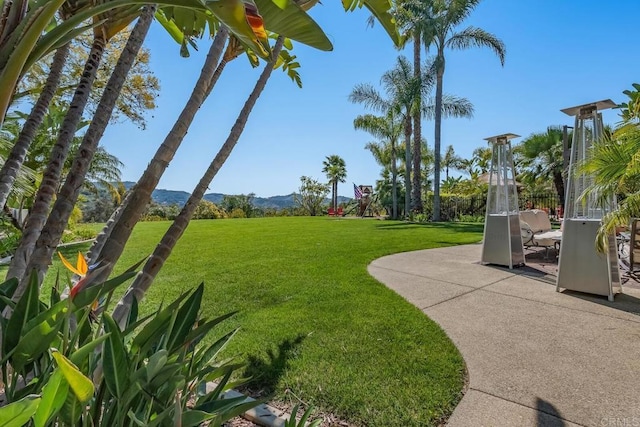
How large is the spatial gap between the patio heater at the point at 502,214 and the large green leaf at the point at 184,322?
6.23 m

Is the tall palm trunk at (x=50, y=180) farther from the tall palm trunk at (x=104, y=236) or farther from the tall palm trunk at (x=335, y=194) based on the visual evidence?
the tall palm trunk at (x=335, y=194)

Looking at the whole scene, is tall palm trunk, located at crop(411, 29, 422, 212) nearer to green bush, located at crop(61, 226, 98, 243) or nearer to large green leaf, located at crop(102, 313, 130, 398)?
green bush, located at crop(61, 226, 98, 243)

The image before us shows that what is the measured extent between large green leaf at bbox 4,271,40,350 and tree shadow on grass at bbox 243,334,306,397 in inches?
53.5

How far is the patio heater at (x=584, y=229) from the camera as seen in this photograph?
432 centimetres

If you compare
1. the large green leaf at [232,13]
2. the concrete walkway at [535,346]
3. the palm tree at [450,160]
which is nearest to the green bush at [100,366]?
the large green leaf at [232,13]

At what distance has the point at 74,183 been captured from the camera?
1.70 metres

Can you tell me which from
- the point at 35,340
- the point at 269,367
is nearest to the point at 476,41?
the point at 269,367

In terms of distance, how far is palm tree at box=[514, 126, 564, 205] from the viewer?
54.3 ft

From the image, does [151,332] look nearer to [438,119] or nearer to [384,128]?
[438,119]

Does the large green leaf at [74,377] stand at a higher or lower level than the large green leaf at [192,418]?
higher

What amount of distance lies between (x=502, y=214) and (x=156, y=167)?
636 cm

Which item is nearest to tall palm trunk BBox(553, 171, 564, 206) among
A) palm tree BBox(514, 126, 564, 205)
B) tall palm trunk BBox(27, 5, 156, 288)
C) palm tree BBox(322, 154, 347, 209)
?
palm tree BBox(514, 126, 564, 205)

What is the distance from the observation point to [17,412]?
2.10ft

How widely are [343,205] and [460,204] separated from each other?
12939mm
